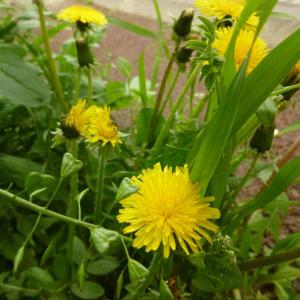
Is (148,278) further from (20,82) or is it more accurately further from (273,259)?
(20,82)

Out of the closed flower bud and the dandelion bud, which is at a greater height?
the dandelion bud

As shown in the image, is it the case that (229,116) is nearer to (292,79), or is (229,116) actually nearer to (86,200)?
(292,79)

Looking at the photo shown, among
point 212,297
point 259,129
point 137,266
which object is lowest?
point 212,297

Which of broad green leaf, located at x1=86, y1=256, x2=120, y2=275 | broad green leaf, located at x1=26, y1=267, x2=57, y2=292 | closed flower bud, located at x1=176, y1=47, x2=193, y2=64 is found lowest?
broad green leaf, located at x1=26, y1=267, x2=57, y2=292

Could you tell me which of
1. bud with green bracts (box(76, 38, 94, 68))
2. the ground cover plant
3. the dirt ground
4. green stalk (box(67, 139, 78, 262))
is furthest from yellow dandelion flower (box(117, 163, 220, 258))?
the dirt ground

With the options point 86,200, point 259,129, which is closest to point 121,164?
point 86,200

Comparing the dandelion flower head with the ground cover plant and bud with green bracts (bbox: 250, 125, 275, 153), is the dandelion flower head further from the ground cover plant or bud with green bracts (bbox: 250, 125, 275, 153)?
bud with green bracts (bbox: 250, 125, 275, 153)

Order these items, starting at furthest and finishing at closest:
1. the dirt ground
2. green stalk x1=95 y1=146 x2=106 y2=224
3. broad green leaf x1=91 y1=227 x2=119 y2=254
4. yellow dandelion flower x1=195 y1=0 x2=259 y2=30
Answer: the dirt ground, yellow dandelion flower x1=195 y1=0 x2=259 y2=30, green stalk x1=95 y1=146 x2=106 y2=224, broad green leaf x1=91 y1=227 x2=119 y2=254

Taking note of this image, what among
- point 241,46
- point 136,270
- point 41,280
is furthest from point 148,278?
point 241,46
